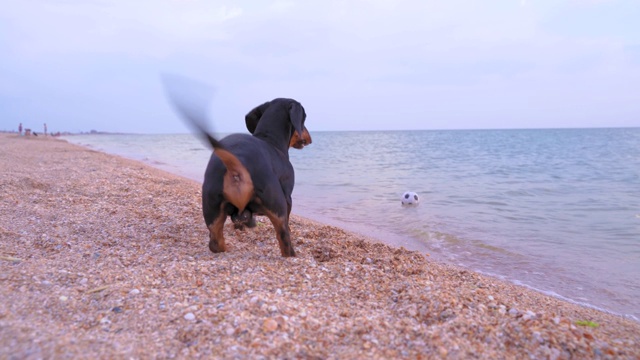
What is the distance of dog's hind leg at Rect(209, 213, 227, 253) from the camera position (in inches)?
165

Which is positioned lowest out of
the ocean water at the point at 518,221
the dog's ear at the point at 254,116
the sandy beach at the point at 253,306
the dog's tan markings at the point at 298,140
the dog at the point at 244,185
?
the ocean water at the point at 518,221

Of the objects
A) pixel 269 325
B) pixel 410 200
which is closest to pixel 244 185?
pixel 269 325

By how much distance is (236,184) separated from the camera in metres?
3.88

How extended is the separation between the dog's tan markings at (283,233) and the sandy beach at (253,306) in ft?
0.49

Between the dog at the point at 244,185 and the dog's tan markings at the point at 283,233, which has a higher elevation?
the dog at the point at 244,185

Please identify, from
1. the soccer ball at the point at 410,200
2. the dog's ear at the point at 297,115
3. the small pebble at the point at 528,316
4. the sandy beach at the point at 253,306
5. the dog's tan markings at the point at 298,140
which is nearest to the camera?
the sandy beach at the point at 253,306

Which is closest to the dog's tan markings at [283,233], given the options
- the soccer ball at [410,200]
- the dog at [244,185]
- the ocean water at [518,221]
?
the dog at [244,185]

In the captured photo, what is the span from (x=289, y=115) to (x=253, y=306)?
108 inches

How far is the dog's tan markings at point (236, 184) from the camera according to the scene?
380cm

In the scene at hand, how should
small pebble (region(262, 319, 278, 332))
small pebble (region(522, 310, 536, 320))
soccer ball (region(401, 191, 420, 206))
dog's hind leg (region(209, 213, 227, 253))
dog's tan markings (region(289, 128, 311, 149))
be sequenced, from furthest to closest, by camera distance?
soccer ball (region(401, 191, 420, 206)) → dog's tan markings (region(289, 128, 311, 149)) → dog's hind leg (region(209, 213, 227, 253)) → small pebble (region(522, 310, 536, 320)) → small pebble (region(262, 319, 278, 332))

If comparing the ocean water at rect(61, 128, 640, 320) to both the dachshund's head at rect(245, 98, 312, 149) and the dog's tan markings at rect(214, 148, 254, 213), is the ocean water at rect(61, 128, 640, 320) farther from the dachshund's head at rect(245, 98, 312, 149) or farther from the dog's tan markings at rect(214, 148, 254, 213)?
the dog's tan markings at rect(214, 148, 254, 213)

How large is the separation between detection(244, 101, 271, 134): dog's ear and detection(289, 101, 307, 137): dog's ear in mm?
395

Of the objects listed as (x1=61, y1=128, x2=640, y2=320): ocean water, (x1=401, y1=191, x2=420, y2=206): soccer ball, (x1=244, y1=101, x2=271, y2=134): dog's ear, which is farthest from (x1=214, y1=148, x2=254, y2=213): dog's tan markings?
(x1=401, y1=191, x2=420, y2=206): soccer ball

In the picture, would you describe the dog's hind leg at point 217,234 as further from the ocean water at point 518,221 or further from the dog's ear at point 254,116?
the ocean water at point 518,221
